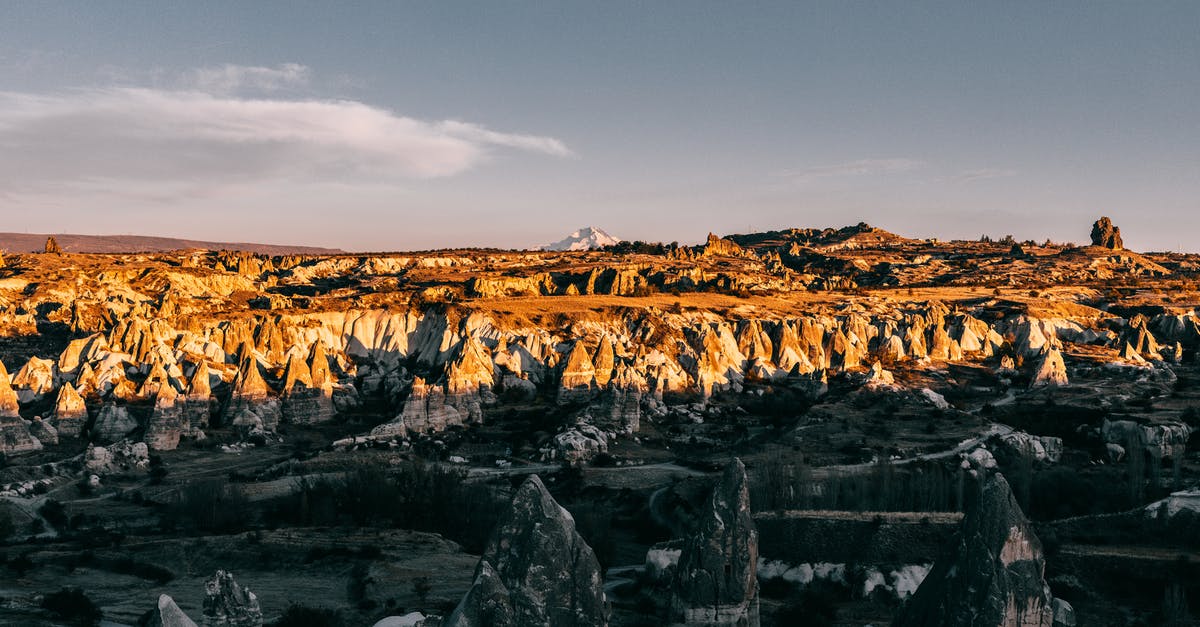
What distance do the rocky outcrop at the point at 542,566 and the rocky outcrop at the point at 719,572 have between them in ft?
15.8

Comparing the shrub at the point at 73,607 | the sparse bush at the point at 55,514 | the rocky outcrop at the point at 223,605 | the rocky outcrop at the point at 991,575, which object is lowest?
the sparse bush at the point at 55,514

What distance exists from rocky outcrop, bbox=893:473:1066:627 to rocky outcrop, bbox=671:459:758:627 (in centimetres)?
493

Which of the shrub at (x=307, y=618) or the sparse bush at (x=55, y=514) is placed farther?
the sparse bush at (x=55, y=514)

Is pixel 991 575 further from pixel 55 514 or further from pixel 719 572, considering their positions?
pixel 55 514

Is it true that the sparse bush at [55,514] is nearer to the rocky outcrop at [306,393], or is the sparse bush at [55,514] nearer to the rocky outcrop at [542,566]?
the rocky outcrop at [306,393]

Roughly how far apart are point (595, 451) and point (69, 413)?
43.5 metres

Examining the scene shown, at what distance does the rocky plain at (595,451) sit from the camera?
2614cm

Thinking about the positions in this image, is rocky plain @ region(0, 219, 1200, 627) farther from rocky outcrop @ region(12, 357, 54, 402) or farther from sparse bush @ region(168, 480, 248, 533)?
rocky outcrop @ region(12, 357, 54, 402)

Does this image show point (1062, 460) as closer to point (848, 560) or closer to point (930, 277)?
point (848, 560)

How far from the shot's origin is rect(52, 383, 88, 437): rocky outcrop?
72.2 metres

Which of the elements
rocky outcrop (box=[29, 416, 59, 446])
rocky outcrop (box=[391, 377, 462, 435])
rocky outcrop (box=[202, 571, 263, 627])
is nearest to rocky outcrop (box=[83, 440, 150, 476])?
rocky outcrop (box=[29, 416, 59, 446])

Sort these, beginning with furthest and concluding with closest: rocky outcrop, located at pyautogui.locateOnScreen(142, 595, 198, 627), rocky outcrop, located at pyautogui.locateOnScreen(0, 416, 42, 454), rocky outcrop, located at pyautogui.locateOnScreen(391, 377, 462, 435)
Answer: rocky outcrop, located at pyautogui.locateOnScreen(391, 377, 462, 435) < rocky outcrop, located at pyautogui.locateOnScreen(0, 416, 42, 454) < rocky outcrop, located at pyautogui.locateOnScreen(142, 595, 198, 627)

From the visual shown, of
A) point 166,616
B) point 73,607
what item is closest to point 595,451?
point 73,607

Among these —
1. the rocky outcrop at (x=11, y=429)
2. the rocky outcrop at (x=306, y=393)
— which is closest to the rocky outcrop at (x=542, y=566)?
the rocky outcrop at (x=11, y=429)
